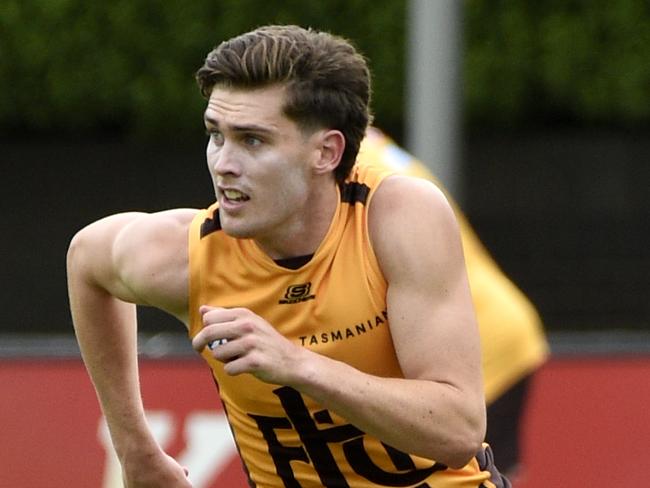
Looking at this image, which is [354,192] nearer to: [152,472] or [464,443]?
[464,443]

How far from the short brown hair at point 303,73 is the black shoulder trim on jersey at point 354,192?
2.5 inches

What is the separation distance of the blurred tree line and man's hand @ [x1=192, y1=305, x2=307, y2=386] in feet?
26.0

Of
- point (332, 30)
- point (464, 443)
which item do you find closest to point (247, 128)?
point (464, 443)

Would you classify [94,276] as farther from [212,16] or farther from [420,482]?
[212,16]

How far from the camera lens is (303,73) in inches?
146

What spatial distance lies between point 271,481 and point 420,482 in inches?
15.5

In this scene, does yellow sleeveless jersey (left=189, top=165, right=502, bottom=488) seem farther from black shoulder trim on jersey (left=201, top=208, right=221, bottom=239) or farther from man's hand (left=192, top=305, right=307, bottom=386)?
man's hand (left=192, top=305, right=307, bottom=386)

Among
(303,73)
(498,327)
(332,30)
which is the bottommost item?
(332,30)

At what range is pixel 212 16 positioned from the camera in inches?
448

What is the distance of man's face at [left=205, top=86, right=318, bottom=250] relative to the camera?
364 centimetres

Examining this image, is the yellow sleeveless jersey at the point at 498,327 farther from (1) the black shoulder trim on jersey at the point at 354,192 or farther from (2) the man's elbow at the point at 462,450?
(2) the man's elbow at the point at 462,450

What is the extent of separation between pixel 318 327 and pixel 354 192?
35cm

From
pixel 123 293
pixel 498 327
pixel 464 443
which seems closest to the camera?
pixel 464 443

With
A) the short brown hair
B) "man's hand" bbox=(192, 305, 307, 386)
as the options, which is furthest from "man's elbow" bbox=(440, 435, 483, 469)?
the short brown hair
